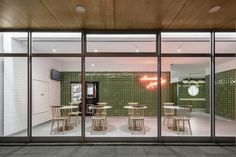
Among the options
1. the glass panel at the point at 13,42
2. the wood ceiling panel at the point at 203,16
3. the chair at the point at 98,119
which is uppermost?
the wood ceiling panel at the point at 203,16

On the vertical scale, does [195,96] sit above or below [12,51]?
below

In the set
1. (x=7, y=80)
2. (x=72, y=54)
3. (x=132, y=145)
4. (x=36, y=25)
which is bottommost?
(x=132, y=145)

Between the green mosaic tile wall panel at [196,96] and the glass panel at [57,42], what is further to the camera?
the green mosaic tile wall panel at [196,96]

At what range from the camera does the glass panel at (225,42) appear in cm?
528

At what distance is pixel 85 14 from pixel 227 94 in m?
7.98

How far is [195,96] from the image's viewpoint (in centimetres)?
1361

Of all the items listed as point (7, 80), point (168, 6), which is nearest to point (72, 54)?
point (7, 80)

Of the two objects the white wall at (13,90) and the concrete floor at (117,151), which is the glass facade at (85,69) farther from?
the concrete floor at (117,151)

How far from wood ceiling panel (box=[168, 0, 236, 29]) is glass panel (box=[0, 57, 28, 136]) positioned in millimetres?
4163

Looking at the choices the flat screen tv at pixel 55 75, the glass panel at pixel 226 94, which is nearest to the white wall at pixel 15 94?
the flat screen tv at pixel 55 75

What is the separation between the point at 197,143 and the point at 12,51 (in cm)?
537

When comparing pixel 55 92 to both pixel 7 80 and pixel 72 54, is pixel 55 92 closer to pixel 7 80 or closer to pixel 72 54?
pixel 7 80

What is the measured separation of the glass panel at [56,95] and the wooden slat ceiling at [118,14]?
1595mm

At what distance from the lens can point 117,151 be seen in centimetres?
434
